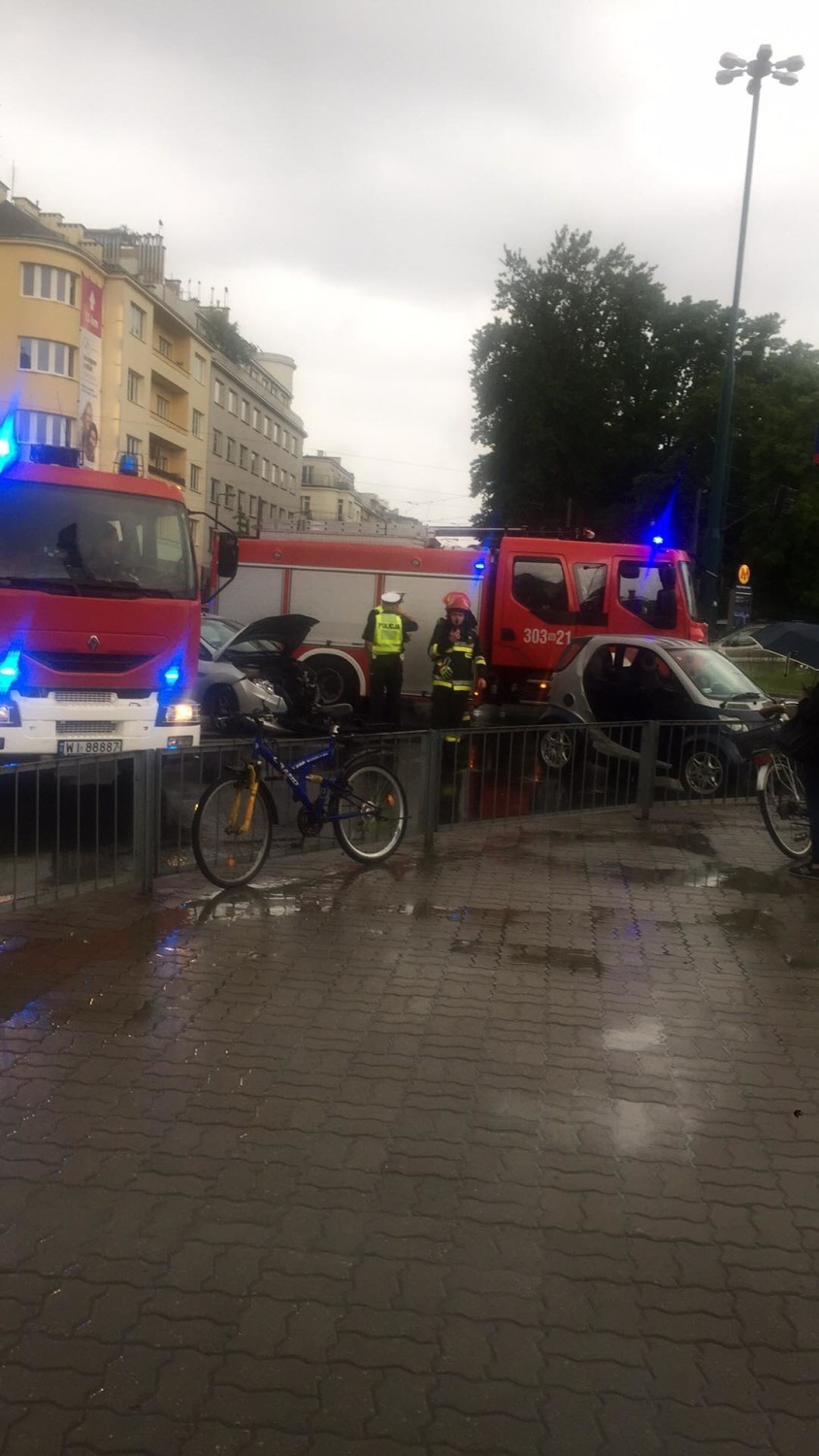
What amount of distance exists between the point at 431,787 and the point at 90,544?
3.54 meters

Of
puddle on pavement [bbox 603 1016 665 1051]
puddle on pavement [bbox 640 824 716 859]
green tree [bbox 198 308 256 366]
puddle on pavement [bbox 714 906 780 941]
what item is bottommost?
puddle on pavement [bbox 640 824 716 859]

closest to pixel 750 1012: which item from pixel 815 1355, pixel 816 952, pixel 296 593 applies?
pixel 816 952

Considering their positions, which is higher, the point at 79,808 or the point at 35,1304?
the point at 79,808

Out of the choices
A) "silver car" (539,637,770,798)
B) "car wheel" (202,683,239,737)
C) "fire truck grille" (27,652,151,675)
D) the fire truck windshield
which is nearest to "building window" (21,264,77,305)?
"car wheel" (202,683,239,737)

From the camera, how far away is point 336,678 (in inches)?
795

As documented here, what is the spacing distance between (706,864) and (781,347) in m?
46.7

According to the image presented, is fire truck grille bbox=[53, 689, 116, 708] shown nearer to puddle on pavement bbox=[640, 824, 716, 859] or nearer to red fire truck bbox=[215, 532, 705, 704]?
puddle on pavement bbox=[640, 824, 716, 859]

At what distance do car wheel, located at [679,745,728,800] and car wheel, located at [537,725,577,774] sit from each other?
166 centimetres

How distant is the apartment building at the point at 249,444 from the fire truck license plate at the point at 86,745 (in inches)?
1739

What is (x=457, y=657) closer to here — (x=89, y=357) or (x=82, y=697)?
(x=82, y=697)

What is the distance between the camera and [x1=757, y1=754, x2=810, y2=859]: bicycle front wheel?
10.0 meters

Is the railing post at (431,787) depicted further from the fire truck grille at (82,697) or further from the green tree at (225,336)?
the green tree at (225,336)

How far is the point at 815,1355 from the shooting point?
3307 millimetres

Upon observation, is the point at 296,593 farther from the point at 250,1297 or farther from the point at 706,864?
the point at 250,1297
